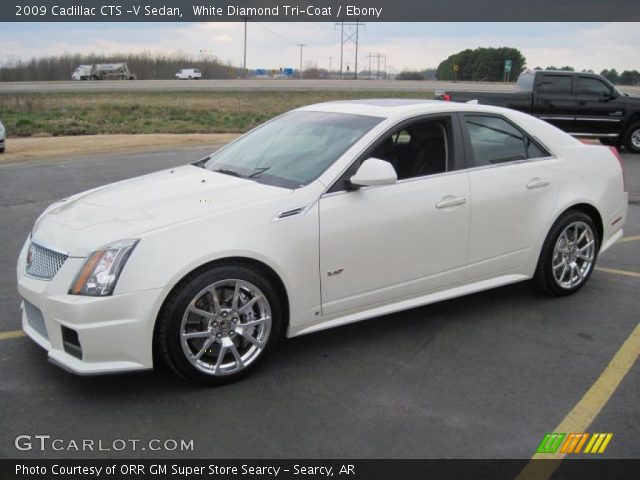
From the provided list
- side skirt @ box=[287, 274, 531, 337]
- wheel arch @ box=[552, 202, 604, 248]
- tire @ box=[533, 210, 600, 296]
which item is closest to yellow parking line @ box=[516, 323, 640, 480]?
tire @ box=[533, 210, 600, 296]

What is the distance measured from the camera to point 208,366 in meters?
3.67

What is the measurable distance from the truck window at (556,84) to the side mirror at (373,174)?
13.4 m

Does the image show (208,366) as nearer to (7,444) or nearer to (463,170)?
(7,444)

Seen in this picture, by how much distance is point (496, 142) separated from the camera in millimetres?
4918

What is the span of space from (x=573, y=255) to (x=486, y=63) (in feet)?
354

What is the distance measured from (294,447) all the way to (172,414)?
0.75m

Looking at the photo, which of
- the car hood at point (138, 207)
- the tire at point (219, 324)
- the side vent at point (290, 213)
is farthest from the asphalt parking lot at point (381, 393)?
the side vent at point (290, 213)

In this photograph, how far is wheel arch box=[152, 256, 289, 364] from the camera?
11.4 feet

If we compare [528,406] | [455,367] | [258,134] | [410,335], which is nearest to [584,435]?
[528,406]

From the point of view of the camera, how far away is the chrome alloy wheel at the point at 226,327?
3607mm

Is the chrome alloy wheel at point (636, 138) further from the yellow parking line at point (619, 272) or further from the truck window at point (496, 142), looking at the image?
the truck window at point (496, 142)

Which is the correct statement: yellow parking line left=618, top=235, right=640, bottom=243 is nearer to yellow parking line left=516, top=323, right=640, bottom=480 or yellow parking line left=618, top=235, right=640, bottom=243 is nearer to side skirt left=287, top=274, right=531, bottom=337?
side skirt left=287, top=274, right=531, bottom=337

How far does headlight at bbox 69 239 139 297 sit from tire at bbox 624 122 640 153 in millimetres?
16098
